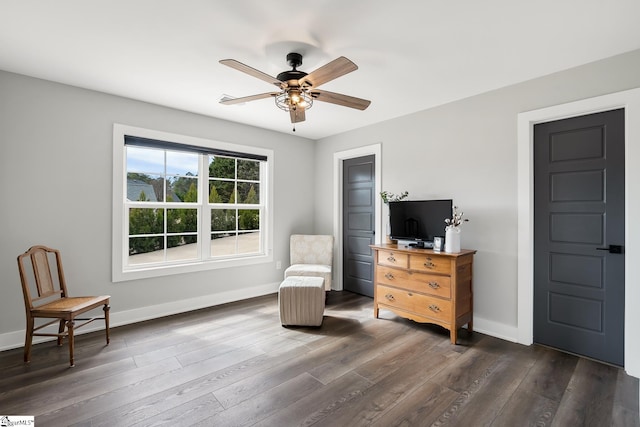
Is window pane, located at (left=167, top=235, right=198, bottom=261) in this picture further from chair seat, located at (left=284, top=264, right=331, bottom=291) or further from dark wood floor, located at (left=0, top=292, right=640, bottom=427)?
chair seat, located at (left=284, top=264, right=331, bottom=291)

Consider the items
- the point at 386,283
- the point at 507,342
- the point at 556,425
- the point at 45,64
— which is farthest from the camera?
the point at 386,283

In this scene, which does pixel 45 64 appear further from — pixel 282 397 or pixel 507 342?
pixel 507 342

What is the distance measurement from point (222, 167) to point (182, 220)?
35.4 inches

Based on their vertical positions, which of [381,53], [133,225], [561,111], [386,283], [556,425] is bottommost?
[556,425]

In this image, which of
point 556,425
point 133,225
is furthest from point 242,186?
point 556,425

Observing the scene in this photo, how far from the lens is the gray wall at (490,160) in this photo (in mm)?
2578

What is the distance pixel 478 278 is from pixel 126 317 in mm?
3861

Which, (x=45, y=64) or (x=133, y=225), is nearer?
(x=45, y=64)

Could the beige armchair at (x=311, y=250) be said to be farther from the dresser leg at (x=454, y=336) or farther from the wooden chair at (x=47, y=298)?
the wooden chair at (x=47, y=298)

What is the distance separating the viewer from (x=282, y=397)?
2035mm

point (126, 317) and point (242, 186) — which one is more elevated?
point (242, 186)

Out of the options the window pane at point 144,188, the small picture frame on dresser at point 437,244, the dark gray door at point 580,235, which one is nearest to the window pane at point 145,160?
the window pane at point 144,188

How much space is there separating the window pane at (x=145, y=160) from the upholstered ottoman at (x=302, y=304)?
2.13m

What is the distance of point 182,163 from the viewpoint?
3838mm
